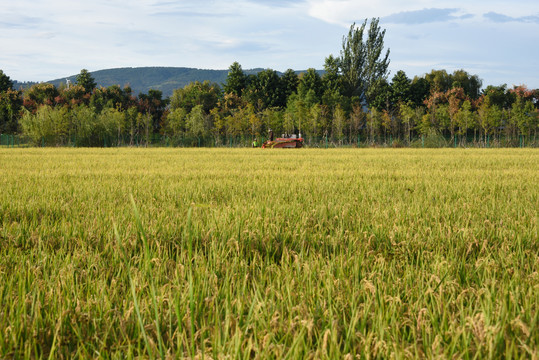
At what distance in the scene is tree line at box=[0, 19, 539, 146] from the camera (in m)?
40.7

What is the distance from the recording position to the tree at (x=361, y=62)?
171 ft

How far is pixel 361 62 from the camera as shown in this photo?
52.8 metres

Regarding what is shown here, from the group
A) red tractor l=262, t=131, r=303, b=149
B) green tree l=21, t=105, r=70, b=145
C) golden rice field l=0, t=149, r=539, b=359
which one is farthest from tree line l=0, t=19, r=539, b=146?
golden rice field l=0, t=149, r=539, b=359

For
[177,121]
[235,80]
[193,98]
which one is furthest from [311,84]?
[177,121]

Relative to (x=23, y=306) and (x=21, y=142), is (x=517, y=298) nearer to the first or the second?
(x=23, y=306)

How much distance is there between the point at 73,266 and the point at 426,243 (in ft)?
6.16

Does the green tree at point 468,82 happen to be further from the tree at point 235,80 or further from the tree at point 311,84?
the tree at point 235,80

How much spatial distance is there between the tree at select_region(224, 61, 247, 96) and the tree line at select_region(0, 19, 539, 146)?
0.12m

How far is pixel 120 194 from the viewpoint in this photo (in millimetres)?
4887

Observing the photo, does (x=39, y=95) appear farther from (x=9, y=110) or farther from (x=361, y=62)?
(x=361, y=62)

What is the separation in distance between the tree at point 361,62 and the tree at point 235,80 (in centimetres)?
1196

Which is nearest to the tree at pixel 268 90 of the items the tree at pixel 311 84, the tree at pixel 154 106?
the tree at pixel 311 84

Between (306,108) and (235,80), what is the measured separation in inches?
476

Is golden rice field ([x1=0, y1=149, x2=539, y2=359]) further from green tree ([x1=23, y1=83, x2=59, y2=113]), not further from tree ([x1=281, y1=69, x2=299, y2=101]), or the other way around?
green tree ([x1=23, y1=83, x2=59, y2=113])
